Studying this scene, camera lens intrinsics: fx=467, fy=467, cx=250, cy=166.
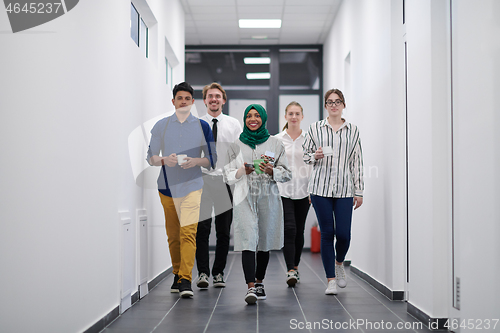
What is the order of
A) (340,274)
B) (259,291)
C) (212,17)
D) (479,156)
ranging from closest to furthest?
(479,156) → (259,291) → (340,274) → (212,17)

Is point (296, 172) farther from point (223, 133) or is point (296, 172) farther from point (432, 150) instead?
point (432, 150)

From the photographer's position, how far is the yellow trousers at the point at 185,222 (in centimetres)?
344

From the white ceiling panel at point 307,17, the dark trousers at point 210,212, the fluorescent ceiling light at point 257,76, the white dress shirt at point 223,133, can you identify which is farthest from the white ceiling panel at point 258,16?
the dark trousers at point 210,212

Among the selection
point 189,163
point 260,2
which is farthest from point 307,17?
point 189,163

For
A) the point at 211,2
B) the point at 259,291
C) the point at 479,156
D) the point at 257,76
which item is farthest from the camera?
the point at 257,76

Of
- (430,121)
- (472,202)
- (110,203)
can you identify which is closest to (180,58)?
(110,203)

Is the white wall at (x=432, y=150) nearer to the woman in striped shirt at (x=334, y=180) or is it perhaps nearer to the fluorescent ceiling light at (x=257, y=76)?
the woman in striped shirt at (x=334, y=180)

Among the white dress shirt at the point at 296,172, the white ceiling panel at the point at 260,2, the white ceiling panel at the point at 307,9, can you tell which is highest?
the white ceiling panel at the point at 260,2

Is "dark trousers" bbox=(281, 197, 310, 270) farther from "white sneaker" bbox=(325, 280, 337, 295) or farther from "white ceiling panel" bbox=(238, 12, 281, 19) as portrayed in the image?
"white ceiling panel" bbox=(238, 12, 281, 19)

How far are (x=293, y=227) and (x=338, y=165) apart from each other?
0.68 m

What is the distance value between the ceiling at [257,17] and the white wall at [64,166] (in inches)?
123

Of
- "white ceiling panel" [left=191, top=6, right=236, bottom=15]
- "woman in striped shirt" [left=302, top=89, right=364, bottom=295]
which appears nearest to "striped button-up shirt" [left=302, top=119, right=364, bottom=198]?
"woman in striped shirt" [left=302, top=89, right=364, bottom=295]

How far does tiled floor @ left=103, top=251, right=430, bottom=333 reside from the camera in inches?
103

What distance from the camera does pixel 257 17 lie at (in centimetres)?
654
